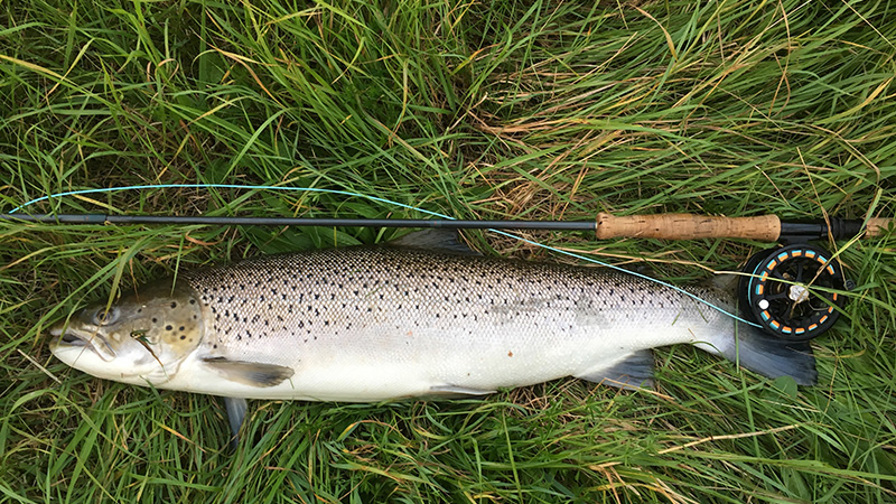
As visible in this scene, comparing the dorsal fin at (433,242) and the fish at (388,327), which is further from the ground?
the dorsal fin at (433,242)

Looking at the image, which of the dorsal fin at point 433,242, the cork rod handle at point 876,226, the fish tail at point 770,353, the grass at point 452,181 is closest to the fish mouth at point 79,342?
the grass at point 452,181

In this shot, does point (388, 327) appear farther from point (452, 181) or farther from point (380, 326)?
point (452, 181)

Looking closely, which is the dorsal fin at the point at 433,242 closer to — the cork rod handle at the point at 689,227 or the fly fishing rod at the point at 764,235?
the fly fishing rod at the point at 764,235

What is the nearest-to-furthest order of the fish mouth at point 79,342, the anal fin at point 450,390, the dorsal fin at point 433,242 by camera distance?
the fish mouth at point 79,342 → the anal fin at point 450,390 → the dorsal fin at point 433,242

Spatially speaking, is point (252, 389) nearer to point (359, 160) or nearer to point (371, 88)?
Result: point (359, 160)

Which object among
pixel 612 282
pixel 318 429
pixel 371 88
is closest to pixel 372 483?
pixel 318 429

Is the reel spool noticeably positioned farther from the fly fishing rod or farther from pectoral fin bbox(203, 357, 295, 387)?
pectoral fin bbox(203, 357, 295, 387)
